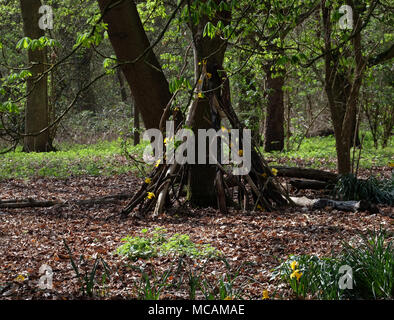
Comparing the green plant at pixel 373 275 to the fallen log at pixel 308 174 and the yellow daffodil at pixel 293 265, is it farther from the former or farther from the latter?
the fallen log at pixel 308 174

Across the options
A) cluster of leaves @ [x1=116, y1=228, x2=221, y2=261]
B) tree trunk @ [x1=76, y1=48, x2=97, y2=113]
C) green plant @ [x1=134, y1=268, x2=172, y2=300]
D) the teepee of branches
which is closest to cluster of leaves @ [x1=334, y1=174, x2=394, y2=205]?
the teepee of branches

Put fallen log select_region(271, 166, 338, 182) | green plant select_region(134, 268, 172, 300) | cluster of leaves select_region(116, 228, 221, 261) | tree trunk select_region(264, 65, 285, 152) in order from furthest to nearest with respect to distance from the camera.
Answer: tree trunk select_region(264, 65, 285, 152) → fallen log select_region(271, 166, 338, 182) → cluster of leaves select_region(116, 228, 221, 261) → green plant select_region(134, 268, 172, 300)

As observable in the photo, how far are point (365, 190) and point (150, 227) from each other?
124 inches

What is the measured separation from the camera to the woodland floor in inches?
140

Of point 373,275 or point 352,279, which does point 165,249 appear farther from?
point 373,275

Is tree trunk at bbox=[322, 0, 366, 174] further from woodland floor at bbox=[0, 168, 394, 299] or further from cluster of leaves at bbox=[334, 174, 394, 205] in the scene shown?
woodland floor at bbox=[0, 168, 394, 299]

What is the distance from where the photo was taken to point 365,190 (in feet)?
22.2

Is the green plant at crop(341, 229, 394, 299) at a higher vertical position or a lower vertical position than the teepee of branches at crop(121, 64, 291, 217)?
lower

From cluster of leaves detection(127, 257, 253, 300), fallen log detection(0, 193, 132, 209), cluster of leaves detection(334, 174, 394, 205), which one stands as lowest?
cluster of leaves detection(127, 257, 253, 300)

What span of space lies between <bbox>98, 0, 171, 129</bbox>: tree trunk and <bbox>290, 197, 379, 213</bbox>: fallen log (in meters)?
2.28

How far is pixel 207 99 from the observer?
21.1 ft

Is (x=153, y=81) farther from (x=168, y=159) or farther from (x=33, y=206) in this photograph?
(x=33, y=206)

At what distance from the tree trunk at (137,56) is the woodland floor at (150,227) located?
1.49m

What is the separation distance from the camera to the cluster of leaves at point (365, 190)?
6727 mm
